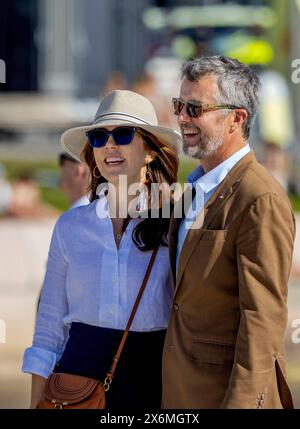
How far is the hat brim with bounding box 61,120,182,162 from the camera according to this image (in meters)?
3.54

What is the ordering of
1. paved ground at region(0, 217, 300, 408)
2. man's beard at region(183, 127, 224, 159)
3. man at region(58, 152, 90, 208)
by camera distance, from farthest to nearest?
paved ground at region(0, 217, 300, 408) → man at region(58, 152, 90, 208) → man's beard at region(183, 127, 224, 159)

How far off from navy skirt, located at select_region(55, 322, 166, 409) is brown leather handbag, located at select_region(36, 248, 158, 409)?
0.07 ft

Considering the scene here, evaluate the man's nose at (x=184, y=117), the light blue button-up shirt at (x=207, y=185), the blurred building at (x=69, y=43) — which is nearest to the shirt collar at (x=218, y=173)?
the light blue button-up shirt at (x=207, y=185)

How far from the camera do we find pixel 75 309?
349 cm

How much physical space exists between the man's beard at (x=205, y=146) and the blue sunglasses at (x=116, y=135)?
0.27 metres

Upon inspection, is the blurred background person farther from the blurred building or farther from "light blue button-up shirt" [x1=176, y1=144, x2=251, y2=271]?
the blurred building

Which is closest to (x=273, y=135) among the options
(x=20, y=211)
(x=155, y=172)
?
(x=20, y=211)

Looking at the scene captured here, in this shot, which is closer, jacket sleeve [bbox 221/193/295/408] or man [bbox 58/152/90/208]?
jacket sleeve [bbox 221/193/295/408]

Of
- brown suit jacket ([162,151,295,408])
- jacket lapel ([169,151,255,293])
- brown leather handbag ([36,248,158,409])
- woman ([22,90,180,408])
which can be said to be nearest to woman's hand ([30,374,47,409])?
woman ([22,90,180,408])

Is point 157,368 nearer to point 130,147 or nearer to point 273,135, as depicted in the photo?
point 130,147

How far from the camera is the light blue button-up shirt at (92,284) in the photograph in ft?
11.2

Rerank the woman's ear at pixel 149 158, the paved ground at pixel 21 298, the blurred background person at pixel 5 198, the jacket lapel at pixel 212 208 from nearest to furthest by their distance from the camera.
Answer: the jacket lapel at pixel 212 208 → the woman's ear at pixel 149 158 → the paved ground at pixel 21 298 → the blurred background person at pixel 5 198

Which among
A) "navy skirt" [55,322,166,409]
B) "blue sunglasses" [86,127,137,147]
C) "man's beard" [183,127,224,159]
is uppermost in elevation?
"blue sunglasses" [86,127,137,147]

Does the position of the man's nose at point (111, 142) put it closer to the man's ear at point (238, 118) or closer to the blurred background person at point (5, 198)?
the man's ear at point (238, 118)
